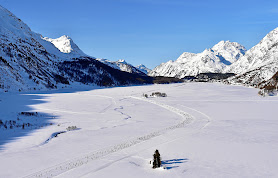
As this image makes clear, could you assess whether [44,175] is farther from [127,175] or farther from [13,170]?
[127,175]

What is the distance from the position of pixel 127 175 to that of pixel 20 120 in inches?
794

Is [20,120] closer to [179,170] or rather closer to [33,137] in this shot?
[33,137]

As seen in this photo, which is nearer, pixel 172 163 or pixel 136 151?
pixel 172 163

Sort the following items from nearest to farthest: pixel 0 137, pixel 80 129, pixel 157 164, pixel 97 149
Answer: pixel 157 164 → pixel 97 149 → pixel 0 137 → pixel 80 129

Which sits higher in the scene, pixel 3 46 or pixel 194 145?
pixel 3 46

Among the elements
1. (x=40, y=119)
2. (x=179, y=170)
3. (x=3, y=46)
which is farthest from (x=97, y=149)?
(x=3, y=46)

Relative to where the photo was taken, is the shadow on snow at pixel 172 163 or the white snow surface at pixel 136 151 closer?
the white snow surface at pixel 136 151

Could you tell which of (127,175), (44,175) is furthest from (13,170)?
(127,175)

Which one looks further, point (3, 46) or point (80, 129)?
point (3, 46)

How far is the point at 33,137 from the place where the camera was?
18.8 metres

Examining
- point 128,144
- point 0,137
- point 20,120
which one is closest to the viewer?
point 128,144

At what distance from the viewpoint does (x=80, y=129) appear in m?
22.5

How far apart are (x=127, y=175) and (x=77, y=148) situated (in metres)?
6.11

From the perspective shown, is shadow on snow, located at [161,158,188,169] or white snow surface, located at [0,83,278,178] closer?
white snow surface, located at [0,83,278,178]
